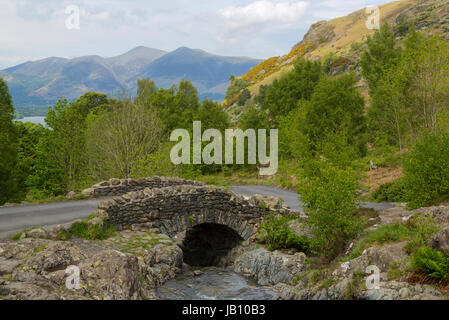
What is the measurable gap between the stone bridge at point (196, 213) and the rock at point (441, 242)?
976 centimetres

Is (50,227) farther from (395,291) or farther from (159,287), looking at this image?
(395,291)

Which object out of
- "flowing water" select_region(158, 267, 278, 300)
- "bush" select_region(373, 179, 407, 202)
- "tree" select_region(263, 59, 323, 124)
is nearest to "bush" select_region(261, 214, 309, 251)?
"flowing water" select_region(158, 267, 278, 300)

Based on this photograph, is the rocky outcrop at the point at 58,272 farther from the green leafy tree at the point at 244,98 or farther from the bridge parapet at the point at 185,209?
the green leafy tree at the point at 244,98

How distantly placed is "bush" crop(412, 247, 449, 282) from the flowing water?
5.15 metres

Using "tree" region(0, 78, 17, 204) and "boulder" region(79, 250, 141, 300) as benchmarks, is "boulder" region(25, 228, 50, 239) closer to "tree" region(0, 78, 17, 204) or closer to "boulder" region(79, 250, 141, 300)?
"boulder" region(79, 250, 141, 300)

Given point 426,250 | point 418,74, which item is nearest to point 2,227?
point 426,250

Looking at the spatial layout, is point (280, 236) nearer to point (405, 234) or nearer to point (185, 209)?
point (185, 209)

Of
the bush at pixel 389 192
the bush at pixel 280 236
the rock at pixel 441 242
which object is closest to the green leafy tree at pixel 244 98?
the bush at pixel 389 192

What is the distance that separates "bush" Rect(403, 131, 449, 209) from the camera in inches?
543

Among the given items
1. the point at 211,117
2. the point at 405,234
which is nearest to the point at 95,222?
the point at 405,234

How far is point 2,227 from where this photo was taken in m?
11.3

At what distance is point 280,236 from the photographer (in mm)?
→ 15773

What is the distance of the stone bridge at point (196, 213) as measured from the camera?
15.0 m
